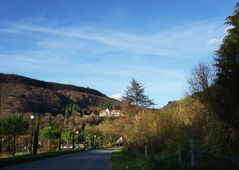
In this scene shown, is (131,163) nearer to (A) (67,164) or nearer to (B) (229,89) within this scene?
(A) (67,164)

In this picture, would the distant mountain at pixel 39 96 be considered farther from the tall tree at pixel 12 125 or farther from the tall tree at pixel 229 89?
the tall tree at pixel 229 89

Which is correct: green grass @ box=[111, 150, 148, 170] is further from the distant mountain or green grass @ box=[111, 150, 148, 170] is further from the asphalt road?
the distant mountain

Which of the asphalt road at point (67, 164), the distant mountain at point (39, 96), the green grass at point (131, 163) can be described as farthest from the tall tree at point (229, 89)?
the distant mountain at point (39, 96)

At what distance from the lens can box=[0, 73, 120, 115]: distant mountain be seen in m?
50.8

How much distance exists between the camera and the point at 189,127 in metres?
29.6

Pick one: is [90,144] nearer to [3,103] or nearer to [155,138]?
[3,103]

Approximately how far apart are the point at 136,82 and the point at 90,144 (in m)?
54.6

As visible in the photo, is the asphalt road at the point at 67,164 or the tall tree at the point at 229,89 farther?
the asphalt road at the point at 67,164

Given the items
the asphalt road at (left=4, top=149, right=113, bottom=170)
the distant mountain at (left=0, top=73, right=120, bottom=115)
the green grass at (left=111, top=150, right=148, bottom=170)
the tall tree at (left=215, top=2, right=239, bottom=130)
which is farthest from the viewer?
the distant mountain at (left=0, top=73, right=120, bottom=115)

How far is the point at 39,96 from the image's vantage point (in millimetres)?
75312

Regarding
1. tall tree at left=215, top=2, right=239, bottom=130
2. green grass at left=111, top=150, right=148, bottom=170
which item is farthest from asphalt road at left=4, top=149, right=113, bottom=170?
tall tree at left=215, top=2, right=239, bottom=130

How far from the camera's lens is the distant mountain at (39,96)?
50.8m

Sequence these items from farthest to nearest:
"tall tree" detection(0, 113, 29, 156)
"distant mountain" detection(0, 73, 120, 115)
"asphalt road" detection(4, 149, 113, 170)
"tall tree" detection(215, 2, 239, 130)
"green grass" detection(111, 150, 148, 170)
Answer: "distant mountain" detection(0, 73, 120, 115), "tall tree" detection(0, 113, 29, 156), "asphalt road" detection(4, 149, 113, 170), "green grass" detection(111, 150, 148, 170), "tall tree" detection(215, 2, 239, 130)

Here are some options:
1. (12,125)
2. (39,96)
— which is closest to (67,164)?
(12,125)
